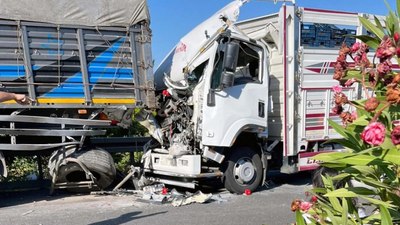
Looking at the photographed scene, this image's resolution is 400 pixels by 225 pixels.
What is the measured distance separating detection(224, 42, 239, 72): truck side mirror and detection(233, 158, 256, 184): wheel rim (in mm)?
1733

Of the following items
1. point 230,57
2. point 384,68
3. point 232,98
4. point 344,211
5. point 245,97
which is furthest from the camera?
point 245,97

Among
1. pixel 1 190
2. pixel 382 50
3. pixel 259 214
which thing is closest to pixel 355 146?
pixel 382 50

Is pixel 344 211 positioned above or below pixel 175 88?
below

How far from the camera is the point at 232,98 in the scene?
7.69 m

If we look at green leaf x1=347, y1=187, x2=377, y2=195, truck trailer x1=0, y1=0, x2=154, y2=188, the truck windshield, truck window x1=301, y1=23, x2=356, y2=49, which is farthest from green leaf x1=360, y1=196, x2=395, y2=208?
truck window x1=301, y1=23, x2=356, y2=49

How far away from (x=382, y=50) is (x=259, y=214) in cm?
525

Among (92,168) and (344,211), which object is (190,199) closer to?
(92,168)

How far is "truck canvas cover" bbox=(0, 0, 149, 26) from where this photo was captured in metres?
6.95

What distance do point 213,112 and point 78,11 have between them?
275 cm

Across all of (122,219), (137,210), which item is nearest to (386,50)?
(122,219)

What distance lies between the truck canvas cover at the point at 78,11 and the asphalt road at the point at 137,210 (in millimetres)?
2935

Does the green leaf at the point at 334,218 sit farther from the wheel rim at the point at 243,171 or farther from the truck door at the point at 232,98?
the wheel rim at the point at 243,171

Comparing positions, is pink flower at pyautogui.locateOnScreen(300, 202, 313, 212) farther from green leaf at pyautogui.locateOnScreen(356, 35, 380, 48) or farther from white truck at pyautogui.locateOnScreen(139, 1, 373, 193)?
white truck at pyautogui.locateOnScreen(139, 1, 373, 193)

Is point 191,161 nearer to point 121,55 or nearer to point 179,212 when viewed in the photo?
point 179,212
